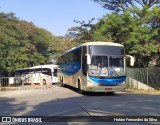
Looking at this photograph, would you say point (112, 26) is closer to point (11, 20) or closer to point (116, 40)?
point (116, 40)

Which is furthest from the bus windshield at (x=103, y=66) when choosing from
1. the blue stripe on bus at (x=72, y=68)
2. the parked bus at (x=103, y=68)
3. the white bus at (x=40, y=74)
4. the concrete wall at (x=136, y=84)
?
the white bus at (x=40, y=74)

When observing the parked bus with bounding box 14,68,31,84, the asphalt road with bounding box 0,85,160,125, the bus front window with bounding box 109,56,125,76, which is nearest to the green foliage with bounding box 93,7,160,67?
the parked bus with bounding box 14,68,31,84

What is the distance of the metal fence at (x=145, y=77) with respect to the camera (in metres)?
30.9

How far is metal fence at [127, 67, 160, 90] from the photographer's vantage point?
30872 mm

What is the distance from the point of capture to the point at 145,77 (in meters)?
31.7

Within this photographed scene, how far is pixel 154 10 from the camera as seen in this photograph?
114ft

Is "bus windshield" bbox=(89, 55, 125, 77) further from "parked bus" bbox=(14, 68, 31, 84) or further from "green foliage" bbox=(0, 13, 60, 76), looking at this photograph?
"green foliage" bbox=(0, 13, 60, 76)

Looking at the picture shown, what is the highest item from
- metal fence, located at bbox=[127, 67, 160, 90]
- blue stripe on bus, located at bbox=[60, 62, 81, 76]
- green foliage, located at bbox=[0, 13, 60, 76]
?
green foliage, located at bbox=[0, 13, 60, 76]

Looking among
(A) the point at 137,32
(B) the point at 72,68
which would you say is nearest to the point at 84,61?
(B) the point at 72,68

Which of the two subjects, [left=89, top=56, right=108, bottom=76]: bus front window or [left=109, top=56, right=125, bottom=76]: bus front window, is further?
[left=109, top=56, right=125, bottom=76]: bus front window

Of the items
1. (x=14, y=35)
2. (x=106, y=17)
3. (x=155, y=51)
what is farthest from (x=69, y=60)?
(x=14, y=35)

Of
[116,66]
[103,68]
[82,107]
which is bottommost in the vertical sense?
[82,107]

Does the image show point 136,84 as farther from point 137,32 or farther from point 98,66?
point 98,66

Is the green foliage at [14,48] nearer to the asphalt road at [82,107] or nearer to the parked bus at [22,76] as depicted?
the parked bus at [22,76]
